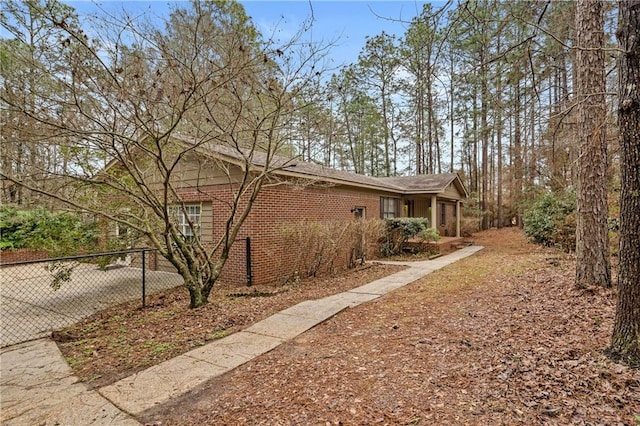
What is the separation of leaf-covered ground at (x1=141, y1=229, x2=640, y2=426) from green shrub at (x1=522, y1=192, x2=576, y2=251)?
5.81m

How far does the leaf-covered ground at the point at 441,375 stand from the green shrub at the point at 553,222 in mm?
5812

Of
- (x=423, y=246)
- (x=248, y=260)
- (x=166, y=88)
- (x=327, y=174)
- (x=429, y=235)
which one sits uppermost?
(x=166, y=88)

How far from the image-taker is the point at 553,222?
10.9 metres

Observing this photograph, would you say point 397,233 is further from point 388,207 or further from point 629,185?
point 629,185

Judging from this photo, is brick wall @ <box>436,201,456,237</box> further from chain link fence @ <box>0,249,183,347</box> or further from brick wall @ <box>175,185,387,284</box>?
chain link fence @ <box>0,249,183,347</box>

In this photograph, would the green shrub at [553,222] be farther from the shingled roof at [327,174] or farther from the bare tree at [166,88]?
the bare tree at [166,88]

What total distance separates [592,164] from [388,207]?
9.51m

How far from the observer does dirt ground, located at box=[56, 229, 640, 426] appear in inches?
95.7

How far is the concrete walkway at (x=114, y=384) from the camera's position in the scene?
9.07ft

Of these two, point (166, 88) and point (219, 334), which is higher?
point (166, 88)

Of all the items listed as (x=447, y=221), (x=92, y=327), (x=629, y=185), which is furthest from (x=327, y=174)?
(x=447, y=221)

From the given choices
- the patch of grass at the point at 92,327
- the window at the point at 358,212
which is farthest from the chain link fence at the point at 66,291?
the window at the point at 358,212

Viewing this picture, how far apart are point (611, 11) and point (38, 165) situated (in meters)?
13.4

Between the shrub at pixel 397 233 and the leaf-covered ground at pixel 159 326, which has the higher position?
the shrub at pixel 397 233
